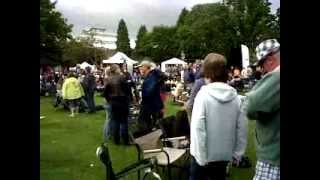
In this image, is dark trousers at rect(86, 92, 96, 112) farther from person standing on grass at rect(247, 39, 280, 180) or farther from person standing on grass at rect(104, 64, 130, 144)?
person standing on grass at rect(247, 39, 280, 180)

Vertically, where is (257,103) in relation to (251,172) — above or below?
above

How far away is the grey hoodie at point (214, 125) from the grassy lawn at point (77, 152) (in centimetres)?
150

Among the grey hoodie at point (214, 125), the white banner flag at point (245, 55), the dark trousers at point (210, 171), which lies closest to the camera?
the grey hoodie at point (214, 125)

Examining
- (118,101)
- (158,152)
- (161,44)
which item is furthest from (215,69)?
(161,44)

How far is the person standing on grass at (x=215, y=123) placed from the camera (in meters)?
3.58

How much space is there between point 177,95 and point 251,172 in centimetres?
1074

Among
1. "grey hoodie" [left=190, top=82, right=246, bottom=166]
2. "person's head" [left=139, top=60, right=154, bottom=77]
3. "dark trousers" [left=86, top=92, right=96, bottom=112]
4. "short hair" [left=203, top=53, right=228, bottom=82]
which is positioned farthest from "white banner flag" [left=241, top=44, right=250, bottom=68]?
"grey hoodie" [left=190, top=82, right=246, bottom=166]

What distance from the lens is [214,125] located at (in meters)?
3.61

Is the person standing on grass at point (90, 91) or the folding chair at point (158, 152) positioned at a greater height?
the person standing on grass at point (90, 91)

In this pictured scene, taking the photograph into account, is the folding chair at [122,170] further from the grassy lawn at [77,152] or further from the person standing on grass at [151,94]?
the person standing on grass at [151,94]

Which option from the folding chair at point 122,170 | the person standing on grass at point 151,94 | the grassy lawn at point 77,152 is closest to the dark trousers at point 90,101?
the grassy lawn at point 77,152
